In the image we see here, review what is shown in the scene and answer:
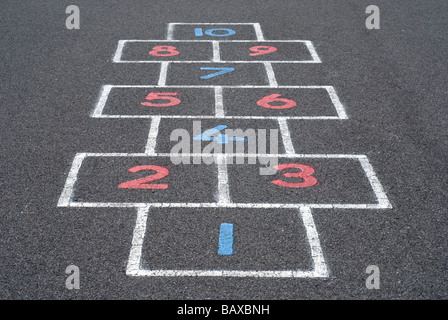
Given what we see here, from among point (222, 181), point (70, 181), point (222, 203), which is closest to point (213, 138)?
point (222, 181)

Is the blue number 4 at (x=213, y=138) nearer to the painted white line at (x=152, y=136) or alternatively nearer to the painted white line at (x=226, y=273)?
the painted white line at (x=152, y=136)

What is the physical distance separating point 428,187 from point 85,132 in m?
4.64

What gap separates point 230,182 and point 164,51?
213 inches

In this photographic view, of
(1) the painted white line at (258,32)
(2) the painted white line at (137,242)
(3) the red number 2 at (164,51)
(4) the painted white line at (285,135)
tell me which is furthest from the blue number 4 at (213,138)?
(1) the painted white line at (258,32)

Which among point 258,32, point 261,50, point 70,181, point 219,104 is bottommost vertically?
point 70,181

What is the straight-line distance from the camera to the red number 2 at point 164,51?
11484mm

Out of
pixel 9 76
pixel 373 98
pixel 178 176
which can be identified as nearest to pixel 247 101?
pixel 373 98

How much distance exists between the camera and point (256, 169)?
7.32 metres

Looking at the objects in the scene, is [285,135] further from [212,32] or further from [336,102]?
[212,32]

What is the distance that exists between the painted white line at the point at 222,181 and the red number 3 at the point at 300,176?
23.3 inches

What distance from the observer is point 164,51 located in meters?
11.7

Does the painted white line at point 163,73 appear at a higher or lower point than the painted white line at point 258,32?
lower
